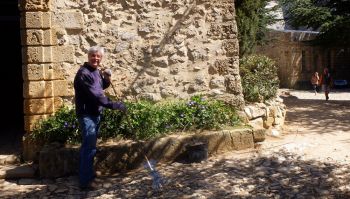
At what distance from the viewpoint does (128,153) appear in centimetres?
542

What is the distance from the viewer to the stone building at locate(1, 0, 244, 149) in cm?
585

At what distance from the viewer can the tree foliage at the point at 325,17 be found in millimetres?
13414

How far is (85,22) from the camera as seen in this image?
6059mm

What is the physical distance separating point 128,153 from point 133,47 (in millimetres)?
1759

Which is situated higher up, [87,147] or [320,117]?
[87,147]

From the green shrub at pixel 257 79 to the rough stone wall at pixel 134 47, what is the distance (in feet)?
3.12

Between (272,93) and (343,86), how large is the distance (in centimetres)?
1649

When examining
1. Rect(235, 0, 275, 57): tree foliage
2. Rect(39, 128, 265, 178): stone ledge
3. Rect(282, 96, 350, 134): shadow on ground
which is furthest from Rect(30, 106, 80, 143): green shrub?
Rect(235, 0, 275, 57): tree foliage

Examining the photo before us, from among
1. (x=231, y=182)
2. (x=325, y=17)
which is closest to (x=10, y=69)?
(x=231, y=182)

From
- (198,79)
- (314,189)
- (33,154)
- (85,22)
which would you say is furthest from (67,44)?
(314,189)

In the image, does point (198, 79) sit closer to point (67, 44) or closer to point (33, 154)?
point (67, 44)

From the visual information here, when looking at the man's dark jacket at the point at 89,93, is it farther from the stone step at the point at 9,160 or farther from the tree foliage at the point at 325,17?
the tree foliage at the point at 325,17

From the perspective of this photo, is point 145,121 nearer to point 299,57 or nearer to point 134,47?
point 134,47

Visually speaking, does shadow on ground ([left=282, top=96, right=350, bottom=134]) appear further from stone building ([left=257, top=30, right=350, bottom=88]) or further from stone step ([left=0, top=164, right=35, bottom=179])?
stone building ([left=257, top=30, right=350, bottom=88])
